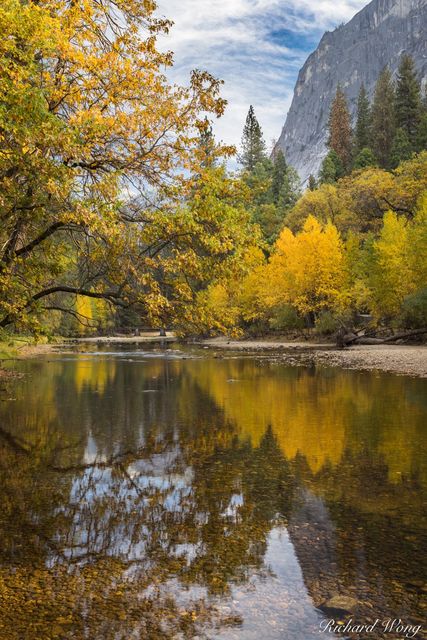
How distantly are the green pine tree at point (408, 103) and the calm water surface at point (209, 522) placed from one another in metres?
87.3

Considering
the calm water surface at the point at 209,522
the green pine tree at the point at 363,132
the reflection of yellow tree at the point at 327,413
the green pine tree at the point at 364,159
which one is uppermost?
the green pine tree at the point at 363,132

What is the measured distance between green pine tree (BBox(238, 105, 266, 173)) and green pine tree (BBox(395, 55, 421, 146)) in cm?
3793

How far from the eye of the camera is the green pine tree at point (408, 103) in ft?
293

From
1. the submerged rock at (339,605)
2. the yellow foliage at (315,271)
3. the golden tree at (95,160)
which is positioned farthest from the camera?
the yellow foliage at (315,271)

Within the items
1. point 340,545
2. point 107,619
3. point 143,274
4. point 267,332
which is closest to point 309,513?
point 340,545

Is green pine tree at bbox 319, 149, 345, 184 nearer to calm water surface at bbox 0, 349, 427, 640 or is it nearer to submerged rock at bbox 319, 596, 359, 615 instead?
calm water surface at bbox 0, 349, 427, 640

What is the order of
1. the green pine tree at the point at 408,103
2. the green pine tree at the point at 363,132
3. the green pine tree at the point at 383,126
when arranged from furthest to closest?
the green pine tree at the point at 363,132
the green pine tree at the point at 383,126
the green pine tree at the point at 408,103

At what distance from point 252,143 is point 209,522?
420ft

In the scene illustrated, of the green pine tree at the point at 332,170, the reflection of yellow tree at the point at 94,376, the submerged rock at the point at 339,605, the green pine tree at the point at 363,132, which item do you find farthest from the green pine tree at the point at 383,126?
the submerged rock at the point at 339,605

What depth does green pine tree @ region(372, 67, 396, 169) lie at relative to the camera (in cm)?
9412

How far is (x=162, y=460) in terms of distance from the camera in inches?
428

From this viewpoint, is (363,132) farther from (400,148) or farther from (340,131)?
(400,148)

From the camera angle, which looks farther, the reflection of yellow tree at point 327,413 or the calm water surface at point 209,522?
the reflection of yellow tree at point 327,413

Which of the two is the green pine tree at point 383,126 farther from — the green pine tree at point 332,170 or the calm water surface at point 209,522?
the calm water surface at point 209,522
